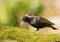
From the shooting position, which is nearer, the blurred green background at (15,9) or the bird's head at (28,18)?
the bird's head at (28,18)

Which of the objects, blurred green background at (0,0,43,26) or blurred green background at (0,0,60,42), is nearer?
blurred green background at (0,0,60,42)

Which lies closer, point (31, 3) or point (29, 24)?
point (29, 24)

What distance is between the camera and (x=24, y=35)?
4.14 ft

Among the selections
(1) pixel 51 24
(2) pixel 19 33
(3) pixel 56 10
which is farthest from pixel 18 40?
(3) pixel 56 10

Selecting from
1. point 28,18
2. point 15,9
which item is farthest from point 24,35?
point 15,9

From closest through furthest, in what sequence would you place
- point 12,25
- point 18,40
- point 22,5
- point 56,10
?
point 18,40 → point 12,25 → point 22,5 → point 56,10

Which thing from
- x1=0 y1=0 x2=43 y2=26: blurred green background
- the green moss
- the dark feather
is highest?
x1=0 y1=0 x2=43 y2=26: blurred green background

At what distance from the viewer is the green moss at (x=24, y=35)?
1.23 m

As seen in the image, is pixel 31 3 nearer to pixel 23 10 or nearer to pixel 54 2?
pixel 23 10

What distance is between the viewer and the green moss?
1.23m

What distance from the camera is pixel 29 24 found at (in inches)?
52.2

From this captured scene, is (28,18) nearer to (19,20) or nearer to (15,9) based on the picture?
(19,20)

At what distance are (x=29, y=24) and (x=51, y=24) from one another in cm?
12

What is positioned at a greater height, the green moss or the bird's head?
the bird's head
